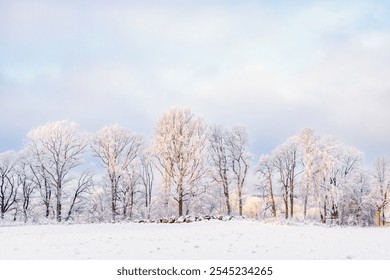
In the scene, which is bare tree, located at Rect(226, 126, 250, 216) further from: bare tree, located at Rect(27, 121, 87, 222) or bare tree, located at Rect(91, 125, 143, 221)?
bare tree, located at Rect(27, 121, 87, 222)

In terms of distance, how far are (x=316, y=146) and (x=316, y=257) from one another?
28.8 m

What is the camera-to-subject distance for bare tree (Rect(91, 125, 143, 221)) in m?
37.9

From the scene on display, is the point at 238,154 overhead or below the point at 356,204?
overhead

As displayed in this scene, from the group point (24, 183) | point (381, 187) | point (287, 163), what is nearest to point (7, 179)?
point (24, 183)

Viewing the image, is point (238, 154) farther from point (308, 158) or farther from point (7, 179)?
point (7, 179)

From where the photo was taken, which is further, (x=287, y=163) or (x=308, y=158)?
(x=287, y=163)

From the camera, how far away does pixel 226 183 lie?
122 feet

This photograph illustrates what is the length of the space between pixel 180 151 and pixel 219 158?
4.93 metres

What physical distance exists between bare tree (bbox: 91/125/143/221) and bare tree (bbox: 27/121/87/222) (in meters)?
1.91

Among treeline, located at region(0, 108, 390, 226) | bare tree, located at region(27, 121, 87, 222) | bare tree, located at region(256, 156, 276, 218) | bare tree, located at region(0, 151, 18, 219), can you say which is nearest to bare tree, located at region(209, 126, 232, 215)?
treeline, located at region(0, 108, 390, 226)

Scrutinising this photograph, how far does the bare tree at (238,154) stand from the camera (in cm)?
3706

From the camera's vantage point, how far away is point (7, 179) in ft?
142

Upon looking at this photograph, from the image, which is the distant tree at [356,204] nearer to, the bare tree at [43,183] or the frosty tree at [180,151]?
the frosty tree at [180,151]
